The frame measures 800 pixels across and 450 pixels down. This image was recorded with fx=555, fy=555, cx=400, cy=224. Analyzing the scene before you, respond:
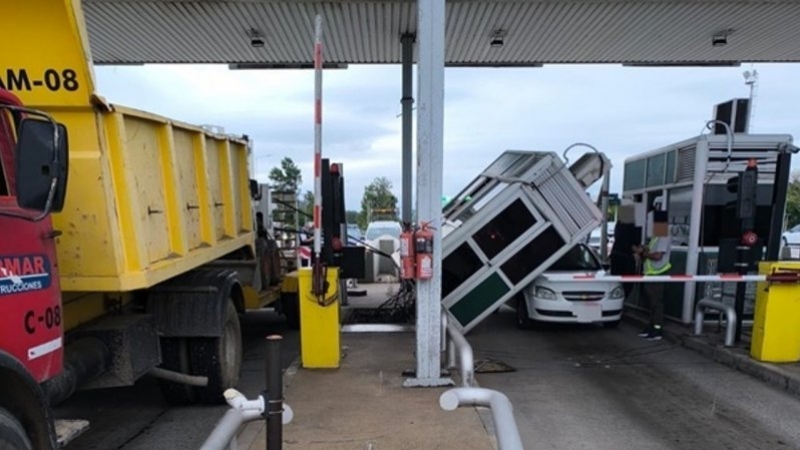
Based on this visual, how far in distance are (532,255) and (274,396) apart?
6193 mm

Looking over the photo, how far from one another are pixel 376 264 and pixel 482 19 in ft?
30.0

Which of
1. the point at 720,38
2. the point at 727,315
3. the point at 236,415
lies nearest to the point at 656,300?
the point at 727,315

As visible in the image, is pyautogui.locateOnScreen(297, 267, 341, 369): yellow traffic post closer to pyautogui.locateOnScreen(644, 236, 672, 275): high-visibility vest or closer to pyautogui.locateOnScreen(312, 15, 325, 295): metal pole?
pyautogui.locateOnScreen(312, 15, 325, 295): metal pole

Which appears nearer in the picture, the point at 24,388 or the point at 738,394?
the point at 24,388

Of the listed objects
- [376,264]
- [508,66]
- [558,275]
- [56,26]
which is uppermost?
[508,66]

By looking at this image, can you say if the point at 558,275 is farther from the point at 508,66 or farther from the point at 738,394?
the point at 508,66

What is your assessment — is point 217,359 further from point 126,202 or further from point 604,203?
point 604,203

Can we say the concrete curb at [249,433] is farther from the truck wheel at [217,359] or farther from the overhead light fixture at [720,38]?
the overhead light fixture at [720,38]

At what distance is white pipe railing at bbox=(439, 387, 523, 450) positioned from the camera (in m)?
2.13

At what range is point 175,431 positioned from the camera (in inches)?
201

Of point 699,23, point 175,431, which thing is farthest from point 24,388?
point 699,23

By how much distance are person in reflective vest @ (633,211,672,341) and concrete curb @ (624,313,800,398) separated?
9.0 inches

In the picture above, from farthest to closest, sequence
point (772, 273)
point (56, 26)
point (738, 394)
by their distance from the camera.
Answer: point (772, 273) < point (738, 394) < point (56, 26)

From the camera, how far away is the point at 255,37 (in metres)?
10.1
